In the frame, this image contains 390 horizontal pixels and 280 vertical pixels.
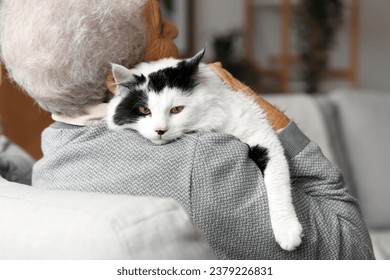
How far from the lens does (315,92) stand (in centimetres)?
452

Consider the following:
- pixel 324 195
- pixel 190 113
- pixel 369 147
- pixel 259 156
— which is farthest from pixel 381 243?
pixel 190 113

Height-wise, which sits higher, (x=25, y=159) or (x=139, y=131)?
(x=139, y=131)

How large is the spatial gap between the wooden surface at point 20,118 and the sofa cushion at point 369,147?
1444mm

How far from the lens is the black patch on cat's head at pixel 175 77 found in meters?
1.15

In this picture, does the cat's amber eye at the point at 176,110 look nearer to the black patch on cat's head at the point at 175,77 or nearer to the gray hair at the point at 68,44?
the black patch on cat's head at the point at 175,77

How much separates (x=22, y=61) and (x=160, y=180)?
16.0 inches

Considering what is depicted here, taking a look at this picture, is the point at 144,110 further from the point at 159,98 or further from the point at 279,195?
the point at 279,195

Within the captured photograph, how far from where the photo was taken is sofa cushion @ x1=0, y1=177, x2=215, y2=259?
0.76 m

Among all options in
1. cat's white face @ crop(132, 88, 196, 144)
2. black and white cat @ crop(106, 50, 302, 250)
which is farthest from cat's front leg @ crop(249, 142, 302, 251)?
cat's white face @ crop(132, 88, 196, 144)

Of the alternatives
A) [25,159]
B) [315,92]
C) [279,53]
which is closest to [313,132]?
[25,159]

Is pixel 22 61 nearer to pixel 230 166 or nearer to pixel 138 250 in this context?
pixel 230 166

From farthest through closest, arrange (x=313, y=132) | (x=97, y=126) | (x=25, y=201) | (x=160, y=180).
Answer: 1. (x=313, y=132)
2. (x=97, y=126)
3. (x=160, y=180)
4. (x=25, y=201)

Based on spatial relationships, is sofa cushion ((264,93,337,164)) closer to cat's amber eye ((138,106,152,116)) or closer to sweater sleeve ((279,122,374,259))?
sweater sleeve ((279,122,374,259))

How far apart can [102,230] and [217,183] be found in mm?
345
